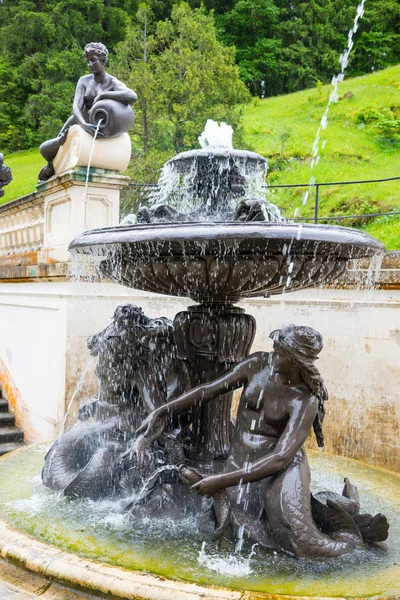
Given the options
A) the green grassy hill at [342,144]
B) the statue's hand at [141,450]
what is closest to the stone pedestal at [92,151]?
the statue's hand at [141,450]

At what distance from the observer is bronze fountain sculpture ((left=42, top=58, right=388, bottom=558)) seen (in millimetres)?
3416

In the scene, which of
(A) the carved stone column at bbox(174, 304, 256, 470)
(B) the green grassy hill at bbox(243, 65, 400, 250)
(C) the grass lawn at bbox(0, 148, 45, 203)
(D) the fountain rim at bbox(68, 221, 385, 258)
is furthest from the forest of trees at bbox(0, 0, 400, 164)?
(D) the fountain rim at bbox(68, 221, 385, 258)

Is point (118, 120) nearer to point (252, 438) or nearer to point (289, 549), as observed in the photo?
point (252, 438)

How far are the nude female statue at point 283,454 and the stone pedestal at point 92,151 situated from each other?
3945 millimetres

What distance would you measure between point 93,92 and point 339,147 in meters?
15.4

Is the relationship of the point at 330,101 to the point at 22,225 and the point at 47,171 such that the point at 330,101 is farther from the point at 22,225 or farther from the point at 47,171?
the point at 47,171

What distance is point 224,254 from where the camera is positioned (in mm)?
3484

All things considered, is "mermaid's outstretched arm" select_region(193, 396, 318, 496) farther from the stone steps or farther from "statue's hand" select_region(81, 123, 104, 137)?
the stone steps

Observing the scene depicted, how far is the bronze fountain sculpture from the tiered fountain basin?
111 millimetres

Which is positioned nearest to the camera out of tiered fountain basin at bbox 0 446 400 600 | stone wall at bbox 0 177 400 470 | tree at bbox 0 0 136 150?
tiered fountain basin at bbox 0 446 400 600

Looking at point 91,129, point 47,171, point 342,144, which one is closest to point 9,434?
point 47,171

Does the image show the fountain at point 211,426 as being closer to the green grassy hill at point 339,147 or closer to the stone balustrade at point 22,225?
the stone balustrade at point 22,225

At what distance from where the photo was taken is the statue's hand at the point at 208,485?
133 inches

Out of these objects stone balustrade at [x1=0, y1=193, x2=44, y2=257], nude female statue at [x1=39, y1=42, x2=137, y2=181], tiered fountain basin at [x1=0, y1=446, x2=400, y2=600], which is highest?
nude female statue at [x1=39, y1=42, x2=137, y2=181]
